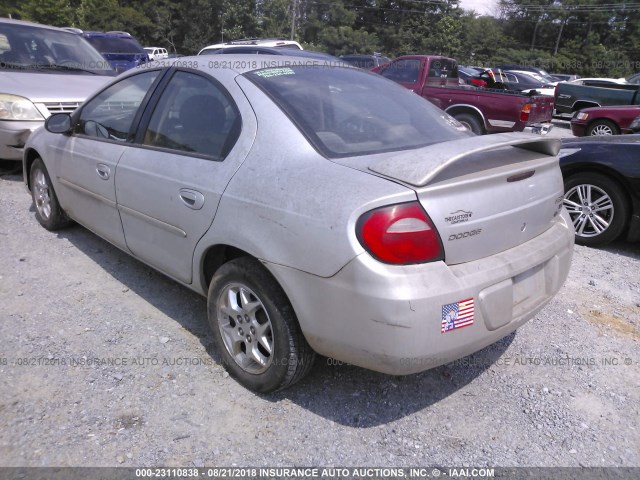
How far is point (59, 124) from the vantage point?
156 inches

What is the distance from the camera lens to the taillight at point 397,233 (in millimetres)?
2082

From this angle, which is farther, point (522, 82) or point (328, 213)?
point (522, 82)

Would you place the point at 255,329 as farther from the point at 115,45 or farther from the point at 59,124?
the point at 115,45

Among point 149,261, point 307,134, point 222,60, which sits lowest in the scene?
point 149,261

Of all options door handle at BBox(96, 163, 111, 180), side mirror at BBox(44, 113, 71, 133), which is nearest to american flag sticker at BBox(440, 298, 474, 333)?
door handle at BBox(96, 163, 111, 180)

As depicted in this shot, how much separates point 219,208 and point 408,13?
70337 millimetres

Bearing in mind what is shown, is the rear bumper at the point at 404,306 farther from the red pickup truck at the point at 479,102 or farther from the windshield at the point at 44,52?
the red pickup truck at the point at 479,102

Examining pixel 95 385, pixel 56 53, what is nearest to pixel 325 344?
pixel 95 385

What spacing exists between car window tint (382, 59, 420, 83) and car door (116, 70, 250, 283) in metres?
8.90

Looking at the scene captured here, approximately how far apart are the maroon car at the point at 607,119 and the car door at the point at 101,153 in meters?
10.1

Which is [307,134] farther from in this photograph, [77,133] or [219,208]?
[77,133]

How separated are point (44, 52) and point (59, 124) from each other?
381 centimetres

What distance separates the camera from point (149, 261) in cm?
333

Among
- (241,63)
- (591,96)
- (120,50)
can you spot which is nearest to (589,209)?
(241,63)
